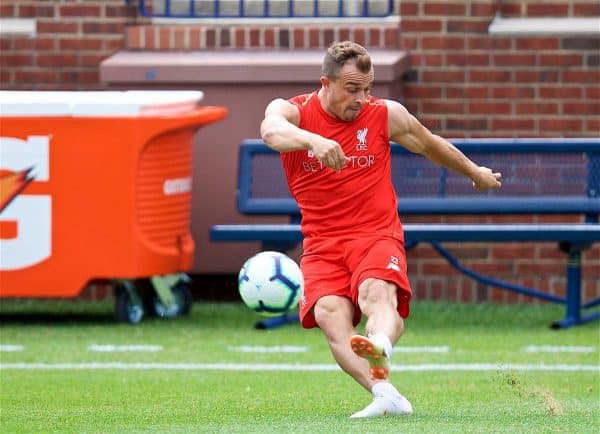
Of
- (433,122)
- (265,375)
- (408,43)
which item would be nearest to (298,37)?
(408,43)

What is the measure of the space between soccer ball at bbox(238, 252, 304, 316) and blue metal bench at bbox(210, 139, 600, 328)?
3.83 metres

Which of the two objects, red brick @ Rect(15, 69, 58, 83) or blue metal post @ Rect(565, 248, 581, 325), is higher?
red brick @ Rect(15, 69, 58, 83)

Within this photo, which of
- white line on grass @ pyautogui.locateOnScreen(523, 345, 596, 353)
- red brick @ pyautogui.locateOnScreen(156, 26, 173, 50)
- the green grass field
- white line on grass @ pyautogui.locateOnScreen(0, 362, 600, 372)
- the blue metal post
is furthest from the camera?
red brick @ pyautogui.locateOnScreen(156, 26, 173, 50)

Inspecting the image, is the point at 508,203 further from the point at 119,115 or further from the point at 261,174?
the point at 119,115

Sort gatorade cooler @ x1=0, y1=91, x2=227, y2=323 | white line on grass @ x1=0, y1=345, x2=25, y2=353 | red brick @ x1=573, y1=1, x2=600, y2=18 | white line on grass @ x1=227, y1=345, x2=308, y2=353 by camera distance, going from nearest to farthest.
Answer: white line on grass @ x1=227, y1=345, x2=308, y2=353 → white line on grass @ x1=0, y1=345, x2=25, y2=353 → gatorade cooler @ x1=0, y1=91, x2=227, y2=323 → red brick @ x1=573, y1=1, x2=600, y2=18

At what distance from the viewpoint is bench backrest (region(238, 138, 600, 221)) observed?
38.2 feet

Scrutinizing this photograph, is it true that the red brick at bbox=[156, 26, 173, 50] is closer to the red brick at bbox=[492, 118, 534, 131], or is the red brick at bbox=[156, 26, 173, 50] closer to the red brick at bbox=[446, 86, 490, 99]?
the red brick at bbox=[446, 86, 490, 99]

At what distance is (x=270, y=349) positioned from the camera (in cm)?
1059

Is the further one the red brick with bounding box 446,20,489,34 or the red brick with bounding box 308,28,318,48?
the red brick with bounding box 308,28,318,48

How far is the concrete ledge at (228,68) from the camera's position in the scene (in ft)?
41.0

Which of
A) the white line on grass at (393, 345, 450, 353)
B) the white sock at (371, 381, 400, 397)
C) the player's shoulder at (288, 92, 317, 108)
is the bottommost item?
the white line on grass at (393, 345, 450, 353)

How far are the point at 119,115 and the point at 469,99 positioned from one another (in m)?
2.79

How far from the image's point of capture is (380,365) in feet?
23.3

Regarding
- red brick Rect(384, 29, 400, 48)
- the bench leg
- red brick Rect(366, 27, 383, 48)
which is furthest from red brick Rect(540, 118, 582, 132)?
the bench leg
